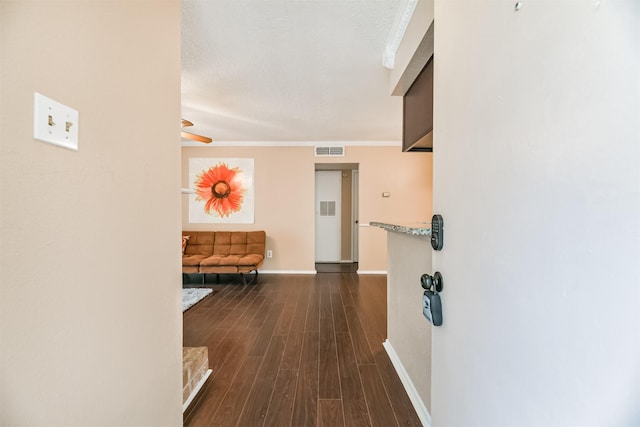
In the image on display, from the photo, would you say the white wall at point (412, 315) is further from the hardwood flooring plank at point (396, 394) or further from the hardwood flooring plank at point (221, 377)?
the hardwood flooring plank at point (221, 377)

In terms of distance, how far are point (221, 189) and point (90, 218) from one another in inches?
170

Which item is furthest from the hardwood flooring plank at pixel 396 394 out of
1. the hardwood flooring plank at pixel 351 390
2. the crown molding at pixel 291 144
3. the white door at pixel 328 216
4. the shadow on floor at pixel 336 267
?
the white door at pixel 328 216

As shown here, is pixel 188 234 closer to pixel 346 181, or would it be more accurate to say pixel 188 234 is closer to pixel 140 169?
pixel 346 181

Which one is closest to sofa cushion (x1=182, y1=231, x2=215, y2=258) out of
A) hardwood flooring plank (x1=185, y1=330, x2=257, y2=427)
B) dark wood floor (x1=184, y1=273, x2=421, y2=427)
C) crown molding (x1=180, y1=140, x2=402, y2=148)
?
dark wood floor (x1=184, y1=273, x2=421, y2=427)

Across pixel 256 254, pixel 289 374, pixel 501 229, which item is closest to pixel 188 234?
pixel 256 254

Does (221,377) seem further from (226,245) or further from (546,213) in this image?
(226,245)

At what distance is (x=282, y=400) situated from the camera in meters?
1.60

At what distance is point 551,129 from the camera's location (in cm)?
46

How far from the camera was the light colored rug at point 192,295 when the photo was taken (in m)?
3.26

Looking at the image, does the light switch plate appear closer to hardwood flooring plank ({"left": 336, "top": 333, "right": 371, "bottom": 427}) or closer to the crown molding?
hardwood flooring plank ({"left": 336, "top": 333, "right": 371, "bottom": 427})

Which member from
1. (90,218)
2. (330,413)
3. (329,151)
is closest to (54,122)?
(90,218)

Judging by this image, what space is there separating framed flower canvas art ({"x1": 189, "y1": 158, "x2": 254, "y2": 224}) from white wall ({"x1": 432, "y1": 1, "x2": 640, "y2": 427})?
4.49 m

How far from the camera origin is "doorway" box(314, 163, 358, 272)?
5988mm

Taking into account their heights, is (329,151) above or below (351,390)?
above
